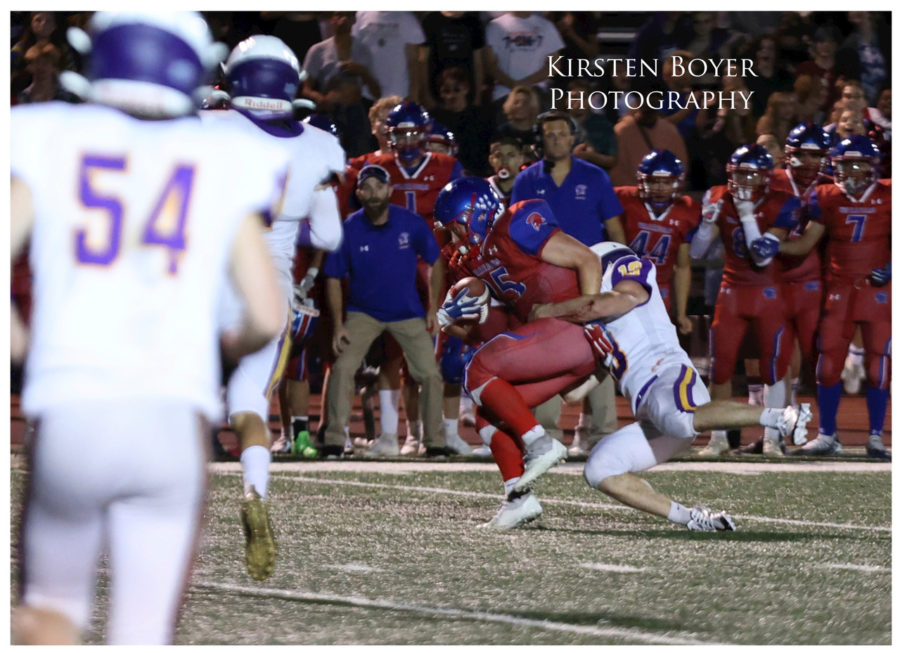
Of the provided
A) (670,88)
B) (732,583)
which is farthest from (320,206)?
(670,88)

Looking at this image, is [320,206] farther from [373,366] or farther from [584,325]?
[373,366]

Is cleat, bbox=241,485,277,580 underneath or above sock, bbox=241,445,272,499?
underneath

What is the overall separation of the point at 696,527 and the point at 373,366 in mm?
3637

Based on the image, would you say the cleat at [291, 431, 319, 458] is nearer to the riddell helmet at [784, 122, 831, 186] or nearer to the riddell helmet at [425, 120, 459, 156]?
the riddell helmet at [425, 120, 459, 156]

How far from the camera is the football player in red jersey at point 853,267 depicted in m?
9.15

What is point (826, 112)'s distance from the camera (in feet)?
39.2

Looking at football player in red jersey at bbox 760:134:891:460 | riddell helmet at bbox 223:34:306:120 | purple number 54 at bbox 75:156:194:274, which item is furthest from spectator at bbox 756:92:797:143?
purple number 54 at bbox 75:156:194:274

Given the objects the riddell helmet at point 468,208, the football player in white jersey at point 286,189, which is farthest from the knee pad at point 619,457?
the football player in white jersey at point 286,189

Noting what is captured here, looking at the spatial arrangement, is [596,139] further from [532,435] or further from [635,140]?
[532,435]

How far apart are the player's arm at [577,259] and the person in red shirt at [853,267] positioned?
330cm

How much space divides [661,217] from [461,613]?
5.22 m

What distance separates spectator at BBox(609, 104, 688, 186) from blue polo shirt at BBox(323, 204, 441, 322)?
7.01 feet

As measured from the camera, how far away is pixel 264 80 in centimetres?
520

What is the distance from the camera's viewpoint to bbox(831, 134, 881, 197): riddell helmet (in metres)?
9.21
